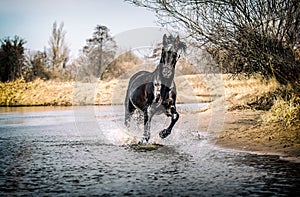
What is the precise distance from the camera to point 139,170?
6289 millimetres

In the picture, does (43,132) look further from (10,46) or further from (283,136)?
(10,46)

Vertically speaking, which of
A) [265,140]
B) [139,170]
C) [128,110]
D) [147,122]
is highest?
[128,110]

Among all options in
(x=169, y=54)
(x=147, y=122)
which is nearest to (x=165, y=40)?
(x=169, y=54)

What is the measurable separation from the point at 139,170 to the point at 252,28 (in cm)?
450

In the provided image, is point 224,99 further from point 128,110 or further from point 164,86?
point 164,86

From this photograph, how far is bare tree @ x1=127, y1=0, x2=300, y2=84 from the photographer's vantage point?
9047mm

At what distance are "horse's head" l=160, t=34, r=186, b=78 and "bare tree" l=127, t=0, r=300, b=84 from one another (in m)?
0.94

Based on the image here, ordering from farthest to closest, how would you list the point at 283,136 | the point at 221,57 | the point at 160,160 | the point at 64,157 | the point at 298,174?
the point at 221,57, the point at 283,136, the point at 64,157, the point at 160,160, the point at 298,174

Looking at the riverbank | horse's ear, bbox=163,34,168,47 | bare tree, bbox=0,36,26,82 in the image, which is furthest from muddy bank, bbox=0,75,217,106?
horse's ear, bbox=163,34,168,47

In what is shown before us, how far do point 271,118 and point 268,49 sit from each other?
5.46 feet

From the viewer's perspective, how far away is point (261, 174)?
5863 millimetres

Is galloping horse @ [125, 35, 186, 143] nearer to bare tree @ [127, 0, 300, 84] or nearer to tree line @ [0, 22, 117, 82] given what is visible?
bare tree @ [127, 0, 300, 84]

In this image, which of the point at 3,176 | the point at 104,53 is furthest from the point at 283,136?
the point at 104,53

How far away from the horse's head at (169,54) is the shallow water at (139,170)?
1.54 metres
